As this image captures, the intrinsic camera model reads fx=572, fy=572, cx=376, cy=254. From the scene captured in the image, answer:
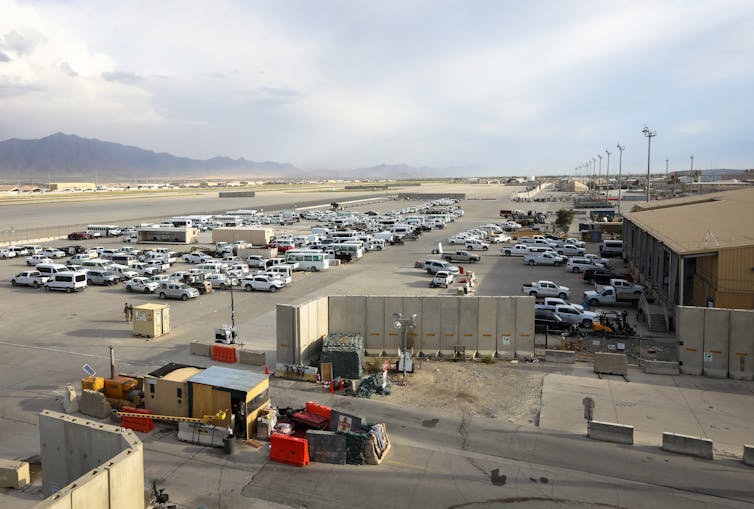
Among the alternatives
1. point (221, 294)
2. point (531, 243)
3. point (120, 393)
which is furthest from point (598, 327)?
point (531, 243)

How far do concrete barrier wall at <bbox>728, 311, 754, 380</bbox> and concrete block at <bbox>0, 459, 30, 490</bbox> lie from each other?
→ 76.7 ft

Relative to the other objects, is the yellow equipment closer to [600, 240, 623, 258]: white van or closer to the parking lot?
the parking lot

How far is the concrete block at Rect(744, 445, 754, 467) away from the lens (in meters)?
14.8

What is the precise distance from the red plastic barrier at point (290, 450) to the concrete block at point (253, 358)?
26.9ft

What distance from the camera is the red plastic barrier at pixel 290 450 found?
15.0 m

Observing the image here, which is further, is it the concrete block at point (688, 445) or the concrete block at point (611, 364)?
the concrete block at point (611, 364)

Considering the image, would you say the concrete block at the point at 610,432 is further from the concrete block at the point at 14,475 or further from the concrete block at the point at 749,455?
the concrete block at the point at 14,475

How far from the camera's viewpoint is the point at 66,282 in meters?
39.4

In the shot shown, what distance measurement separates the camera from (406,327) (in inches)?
954

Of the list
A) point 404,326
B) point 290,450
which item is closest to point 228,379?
point 290,450

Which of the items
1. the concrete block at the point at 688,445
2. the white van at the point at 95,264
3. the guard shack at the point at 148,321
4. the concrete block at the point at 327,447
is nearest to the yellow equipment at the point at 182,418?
the concrete block at the point at 327,447

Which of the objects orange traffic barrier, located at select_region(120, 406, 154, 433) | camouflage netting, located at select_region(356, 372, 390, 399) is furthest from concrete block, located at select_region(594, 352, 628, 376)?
orange traffic barrier, located at select_region(120, 406, 154, 433)

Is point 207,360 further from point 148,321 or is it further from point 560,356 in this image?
point 560,356

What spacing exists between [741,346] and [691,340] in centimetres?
174
